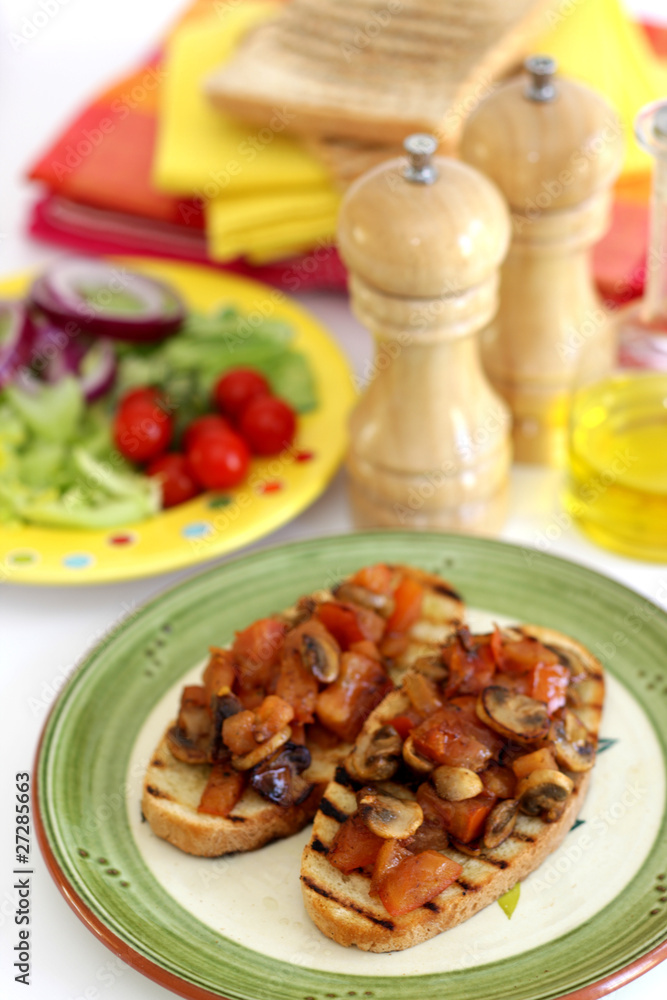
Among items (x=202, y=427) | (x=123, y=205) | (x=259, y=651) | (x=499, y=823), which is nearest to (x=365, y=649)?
(x=259, y=651)

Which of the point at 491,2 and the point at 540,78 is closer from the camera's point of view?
the point at 540,78

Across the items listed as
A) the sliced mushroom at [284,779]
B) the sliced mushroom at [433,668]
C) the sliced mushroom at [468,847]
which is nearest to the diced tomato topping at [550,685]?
the sliced mushroom at [433,668]

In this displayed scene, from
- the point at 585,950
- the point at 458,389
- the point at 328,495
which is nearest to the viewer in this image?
the point at 585,950

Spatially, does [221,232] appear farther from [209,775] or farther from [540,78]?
[209,775]

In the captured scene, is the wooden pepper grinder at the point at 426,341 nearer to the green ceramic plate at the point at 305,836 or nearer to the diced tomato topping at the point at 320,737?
the green ceramic plate at the point at 305,836

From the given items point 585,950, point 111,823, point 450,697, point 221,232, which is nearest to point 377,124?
point 221,232

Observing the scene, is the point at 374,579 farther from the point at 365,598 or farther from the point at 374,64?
the point at 374,64
